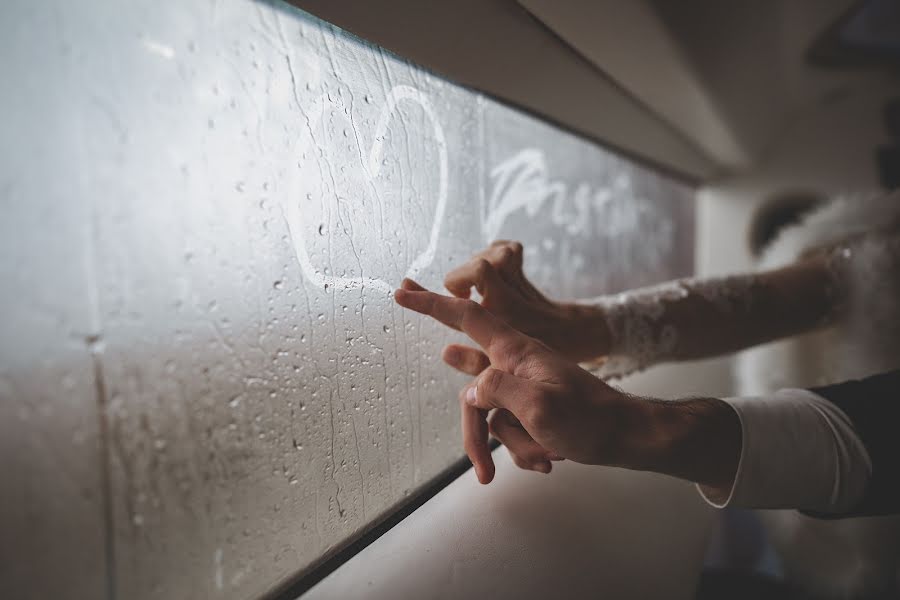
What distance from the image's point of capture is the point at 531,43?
2.25 ft

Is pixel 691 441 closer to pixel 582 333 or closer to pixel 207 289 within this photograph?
pixel 582 333

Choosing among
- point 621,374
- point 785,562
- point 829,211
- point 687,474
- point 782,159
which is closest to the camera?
point 687,474

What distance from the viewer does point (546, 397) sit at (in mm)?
427

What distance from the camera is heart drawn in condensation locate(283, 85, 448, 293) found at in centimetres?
47

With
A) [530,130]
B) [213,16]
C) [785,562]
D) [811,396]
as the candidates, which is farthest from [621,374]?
[213,16]

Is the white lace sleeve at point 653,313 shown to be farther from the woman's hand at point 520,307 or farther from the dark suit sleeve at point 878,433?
the dark suit sleeve at point 878,433

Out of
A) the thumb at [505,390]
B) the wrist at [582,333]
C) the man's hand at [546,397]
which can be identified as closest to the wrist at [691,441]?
the man's hand at [546,397]

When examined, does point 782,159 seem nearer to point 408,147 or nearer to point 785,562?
point 785,562

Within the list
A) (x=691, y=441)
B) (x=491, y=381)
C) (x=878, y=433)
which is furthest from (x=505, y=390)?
(x=878, y=433)

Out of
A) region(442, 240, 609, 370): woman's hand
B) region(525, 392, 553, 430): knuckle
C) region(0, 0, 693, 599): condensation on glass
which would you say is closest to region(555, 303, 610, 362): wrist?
region(442, 240, 609, 370): woman's hand

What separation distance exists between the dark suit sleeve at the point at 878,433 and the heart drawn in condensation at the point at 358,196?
539mm

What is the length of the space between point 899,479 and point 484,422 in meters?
0.47

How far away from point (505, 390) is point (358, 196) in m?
0.26

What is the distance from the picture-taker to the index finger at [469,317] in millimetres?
500
